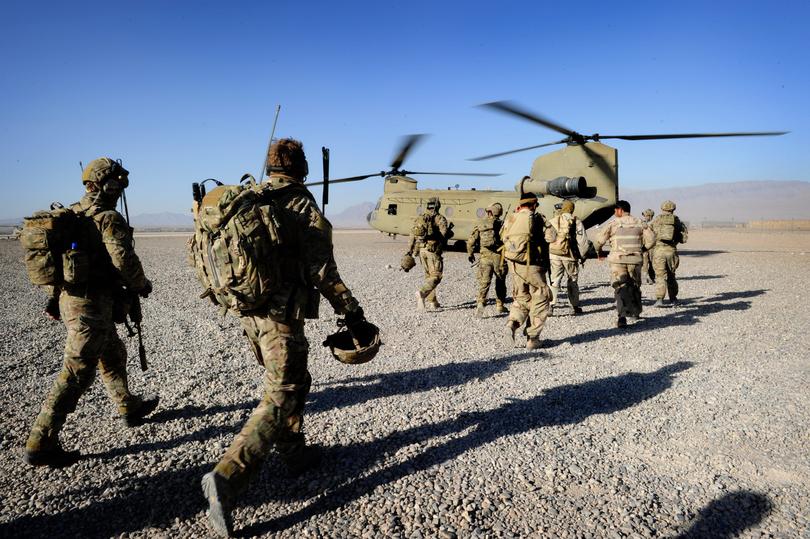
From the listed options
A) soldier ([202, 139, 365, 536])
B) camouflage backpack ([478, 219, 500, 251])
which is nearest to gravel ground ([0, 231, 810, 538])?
soldier ([202, 139, 365, 536])

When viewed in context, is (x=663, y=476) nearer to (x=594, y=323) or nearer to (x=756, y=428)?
(x=756, y=428)

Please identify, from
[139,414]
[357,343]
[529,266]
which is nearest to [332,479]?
[357,343]

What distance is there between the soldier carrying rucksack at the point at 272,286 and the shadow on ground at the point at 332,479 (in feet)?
1.07

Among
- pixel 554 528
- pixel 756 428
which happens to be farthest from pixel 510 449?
pixel 756 428

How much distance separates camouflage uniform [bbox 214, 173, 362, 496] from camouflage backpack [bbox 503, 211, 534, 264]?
3.54 m

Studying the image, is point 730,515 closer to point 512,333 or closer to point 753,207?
point 512,333

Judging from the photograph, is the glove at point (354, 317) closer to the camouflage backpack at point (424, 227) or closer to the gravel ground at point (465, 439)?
the gravel ground at point (465, 439)

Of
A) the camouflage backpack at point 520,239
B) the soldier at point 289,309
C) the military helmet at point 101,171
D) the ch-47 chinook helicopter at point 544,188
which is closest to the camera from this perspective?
the soldier at point 289,309

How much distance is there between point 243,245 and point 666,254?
8.53 m

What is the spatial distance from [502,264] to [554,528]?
5693 mm

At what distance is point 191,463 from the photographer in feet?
11.0

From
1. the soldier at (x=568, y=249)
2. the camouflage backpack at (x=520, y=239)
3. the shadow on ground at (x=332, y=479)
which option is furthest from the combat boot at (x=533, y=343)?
the soldier at (x=568, y=249)

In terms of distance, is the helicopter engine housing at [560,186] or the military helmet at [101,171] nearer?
the military helmet at [101,171]

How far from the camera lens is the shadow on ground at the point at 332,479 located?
106 inches
